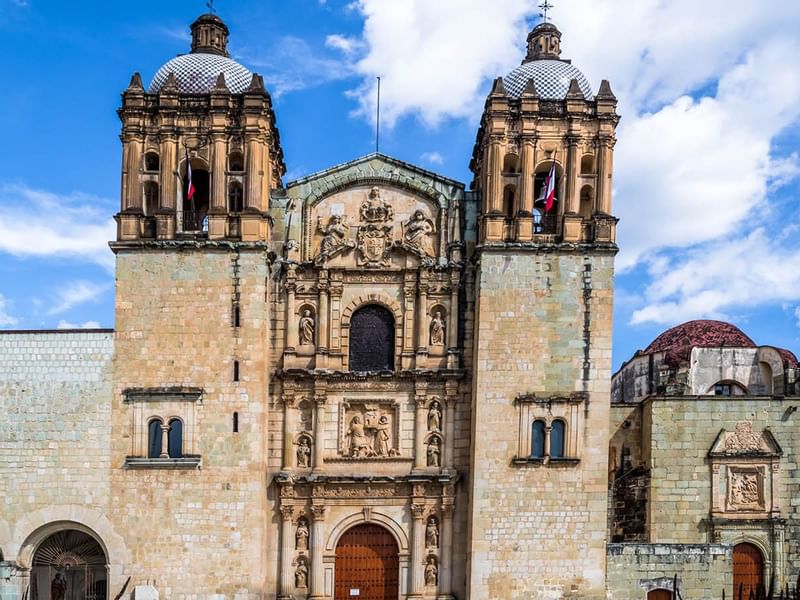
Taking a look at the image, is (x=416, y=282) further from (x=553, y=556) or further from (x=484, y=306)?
(x=553, y=556)

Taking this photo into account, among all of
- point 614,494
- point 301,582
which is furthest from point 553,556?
point 301,582

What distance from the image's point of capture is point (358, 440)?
26.1 metres

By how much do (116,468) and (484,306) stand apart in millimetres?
10337

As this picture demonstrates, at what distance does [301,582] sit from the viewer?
25.8m

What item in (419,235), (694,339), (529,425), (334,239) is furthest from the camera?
(694,339)

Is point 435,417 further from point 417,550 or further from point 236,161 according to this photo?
point 236,161

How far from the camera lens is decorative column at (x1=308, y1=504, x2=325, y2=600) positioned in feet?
84.0

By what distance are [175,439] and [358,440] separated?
15.6 ft

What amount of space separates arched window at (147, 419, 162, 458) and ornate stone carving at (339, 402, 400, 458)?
4.70m

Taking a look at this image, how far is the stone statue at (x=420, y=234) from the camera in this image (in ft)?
87.5

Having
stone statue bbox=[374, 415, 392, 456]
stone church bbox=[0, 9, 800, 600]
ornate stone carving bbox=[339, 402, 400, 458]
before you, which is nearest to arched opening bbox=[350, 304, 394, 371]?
stone church bbox=[0, 9, 800, 600]

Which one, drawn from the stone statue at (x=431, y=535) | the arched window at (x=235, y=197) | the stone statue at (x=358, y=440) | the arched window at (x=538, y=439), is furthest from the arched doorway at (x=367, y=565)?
the arched window at (x=235, y=197)

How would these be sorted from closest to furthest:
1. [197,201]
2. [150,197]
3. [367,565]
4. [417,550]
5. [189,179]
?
[417,550] < [367,565] < [189,179] < [150,197] < [197,201]

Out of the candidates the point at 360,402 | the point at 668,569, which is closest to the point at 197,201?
the point at 360,402
